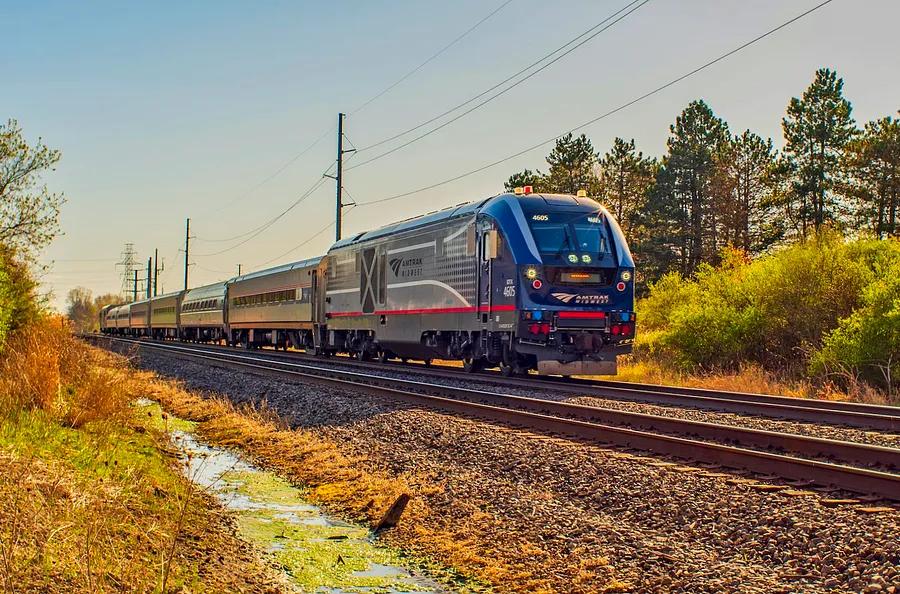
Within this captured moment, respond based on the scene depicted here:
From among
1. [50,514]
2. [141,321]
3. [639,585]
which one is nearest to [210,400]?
[50,514]

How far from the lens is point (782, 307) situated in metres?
20.4

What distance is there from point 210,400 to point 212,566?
37.6ft

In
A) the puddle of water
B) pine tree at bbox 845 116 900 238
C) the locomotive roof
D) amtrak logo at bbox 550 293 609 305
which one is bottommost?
the puddle of water

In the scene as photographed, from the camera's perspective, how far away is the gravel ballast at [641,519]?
5.51m

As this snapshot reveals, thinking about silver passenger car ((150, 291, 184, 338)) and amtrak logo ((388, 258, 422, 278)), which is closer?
amtrak logo ((388, 258, 422, 278))

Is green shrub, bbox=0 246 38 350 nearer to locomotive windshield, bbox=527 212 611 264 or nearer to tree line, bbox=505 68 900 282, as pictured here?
locomotive windshield, bbox=527 212 611 264

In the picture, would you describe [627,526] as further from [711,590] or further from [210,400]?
[210,400]

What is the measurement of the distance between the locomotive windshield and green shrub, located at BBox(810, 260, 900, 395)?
15.4 feet

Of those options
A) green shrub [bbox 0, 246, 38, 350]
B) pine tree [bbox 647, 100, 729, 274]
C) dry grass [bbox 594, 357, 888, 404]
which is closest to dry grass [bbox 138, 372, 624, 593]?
green shrub [bbox 0, 246, 38, 350]

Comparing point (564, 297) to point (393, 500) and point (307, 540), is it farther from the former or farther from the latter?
point (307, 540)

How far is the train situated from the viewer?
1711 cm

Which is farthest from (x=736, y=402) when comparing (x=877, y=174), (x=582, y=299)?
(x=877, y=174)

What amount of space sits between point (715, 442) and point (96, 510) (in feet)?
20.6

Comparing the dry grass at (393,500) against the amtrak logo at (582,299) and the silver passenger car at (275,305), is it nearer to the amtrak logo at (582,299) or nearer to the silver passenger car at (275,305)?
the amtrak logo at (582,299)
